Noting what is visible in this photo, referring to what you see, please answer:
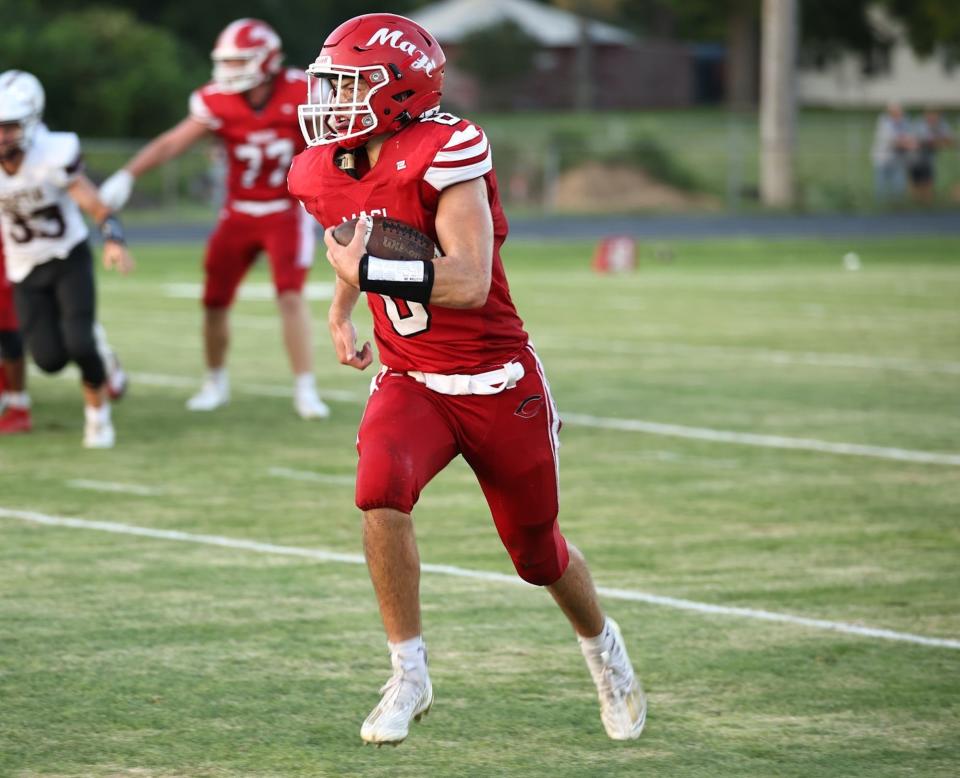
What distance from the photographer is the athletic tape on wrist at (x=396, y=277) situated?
4086mm

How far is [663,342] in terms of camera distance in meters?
13.2

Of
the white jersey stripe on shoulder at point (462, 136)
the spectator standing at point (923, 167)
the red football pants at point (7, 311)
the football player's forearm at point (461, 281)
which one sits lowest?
the spectator standing at point (923, 167)

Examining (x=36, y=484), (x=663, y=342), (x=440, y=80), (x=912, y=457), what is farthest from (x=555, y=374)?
(x=440, y=80)

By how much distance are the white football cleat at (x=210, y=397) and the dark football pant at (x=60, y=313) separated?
146cm

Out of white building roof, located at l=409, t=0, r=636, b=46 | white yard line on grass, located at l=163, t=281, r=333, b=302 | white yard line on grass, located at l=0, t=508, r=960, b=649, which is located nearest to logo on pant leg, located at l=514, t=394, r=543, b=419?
white yard line on grass, located at l=0, t=508, r=960, b=649

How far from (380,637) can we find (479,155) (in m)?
1.77

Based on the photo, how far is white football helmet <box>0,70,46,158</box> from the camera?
26.5 feet

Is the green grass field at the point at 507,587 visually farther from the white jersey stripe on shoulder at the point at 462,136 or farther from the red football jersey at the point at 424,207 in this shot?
the white jersey stripe on shoulder at the point at 462,136

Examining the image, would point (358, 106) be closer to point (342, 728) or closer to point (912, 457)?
point (342, 728)

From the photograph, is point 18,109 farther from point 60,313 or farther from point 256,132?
point 256,132

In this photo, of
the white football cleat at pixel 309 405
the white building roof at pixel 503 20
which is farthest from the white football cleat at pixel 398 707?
the white building roof at pixel 503 20

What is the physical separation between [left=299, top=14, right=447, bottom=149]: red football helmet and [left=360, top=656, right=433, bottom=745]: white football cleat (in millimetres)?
1343

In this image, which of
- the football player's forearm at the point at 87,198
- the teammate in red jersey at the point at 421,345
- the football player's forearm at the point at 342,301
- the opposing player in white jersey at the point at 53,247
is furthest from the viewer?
the football player's forearm at the point at 87,198

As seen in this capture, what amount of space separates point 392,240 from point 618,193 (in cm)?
2769
